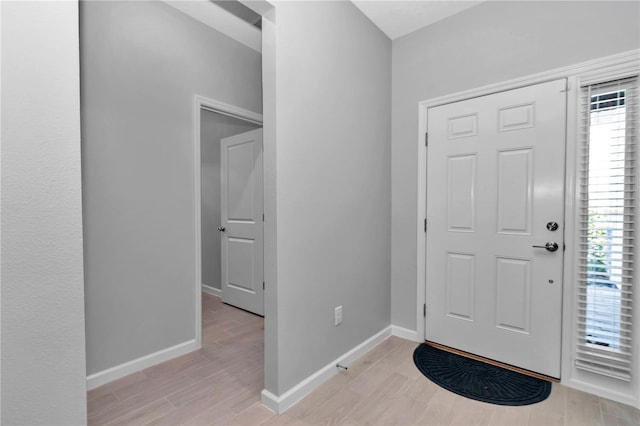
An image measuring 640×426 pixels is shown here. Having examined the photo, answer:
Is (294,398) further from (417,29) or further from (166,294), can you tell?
(417,29)

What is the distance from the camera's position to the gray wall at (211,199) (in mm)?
4227

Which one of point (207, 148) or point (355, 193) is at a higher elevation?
point (207, 148)

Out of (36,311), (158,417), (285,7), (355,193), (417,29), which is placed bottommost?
(158,417)

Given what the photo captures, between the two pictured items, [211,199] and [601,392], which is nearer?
[601,392]

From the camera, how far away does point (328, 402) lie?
6.32 feet

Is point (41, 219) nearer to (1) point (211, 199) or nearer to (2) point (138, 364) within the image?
(2) point (138, 364)

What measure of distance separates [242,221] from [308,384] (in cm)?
204

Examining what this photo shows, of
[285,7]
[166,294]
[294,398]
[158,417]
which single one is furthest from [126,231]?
[285,7]

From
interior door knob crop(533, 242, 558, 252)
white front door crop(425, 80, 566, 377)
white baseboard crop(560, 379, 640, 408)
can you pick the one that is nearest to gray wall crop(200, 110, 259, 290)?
white front door crop(425, 80, 566, 377)

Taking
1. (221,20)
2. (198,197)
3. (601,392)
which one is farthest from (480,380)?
(221,20)

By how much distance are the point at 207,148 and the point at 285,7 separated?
280 cm

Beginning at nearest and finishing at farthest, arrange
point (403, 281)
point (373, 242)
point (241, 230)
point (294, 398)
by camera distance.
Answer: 1. point (294, 398)
2. point (373, 242)
3. point (403, 281)
4. point (241, 230)

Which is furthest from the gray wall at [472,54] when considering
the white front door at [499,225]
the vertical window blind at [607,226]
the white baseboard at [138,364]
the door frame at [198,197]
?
the white baseboard at [138,364]

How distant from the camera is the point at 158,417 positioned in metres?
1.79
